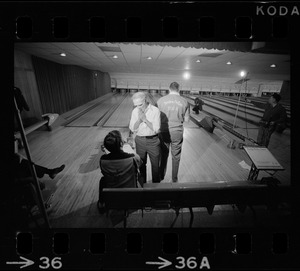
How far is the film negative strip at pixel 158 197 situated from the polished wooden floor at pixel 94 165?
24cm

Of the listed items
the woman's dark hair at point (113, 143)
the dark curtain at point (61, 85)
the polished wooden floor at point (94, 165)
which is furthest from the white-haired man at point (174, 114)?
the dark curtain at point (61, 85)

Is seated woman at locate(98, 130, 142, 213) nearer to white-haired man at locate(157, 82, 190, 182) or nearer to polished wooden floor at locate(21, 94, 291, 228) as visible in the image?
polished wooden floor at locate(21, 94, 291, 228)

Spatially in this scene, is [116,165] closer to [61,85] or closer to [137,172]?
[137,172]

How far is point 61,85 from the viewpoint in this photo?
8734 millimetres

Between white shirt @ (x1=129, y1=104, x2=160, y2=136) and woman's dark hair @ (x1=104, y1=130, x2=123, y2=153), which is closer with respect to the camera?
woman's dark hair @ (x1=104, y1=130, x2=123, y2=153)

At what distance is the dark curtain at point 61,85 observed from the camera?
273 inches

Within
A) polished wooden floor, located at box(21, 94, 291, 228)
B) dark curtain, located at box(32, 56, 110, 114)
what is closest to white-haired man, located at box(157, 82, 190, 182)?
polished wooden floor, located at box(21, 94, 291, 228)

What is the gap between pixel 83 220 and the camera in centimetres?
249

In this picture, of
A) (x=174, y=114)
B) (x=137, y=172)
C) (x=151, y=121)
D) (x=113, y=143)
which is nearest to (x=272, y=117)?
(x=174, y=114)

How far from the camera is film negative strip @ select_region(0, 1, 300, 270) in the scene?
2031 mm

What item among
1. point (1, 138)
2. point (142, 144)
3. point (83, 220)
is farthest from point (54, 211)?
point (142, 144)

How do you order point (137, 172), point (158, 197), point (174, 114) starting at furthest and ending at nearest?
point (174, 114)
point (137, 172)
point (158, 197)

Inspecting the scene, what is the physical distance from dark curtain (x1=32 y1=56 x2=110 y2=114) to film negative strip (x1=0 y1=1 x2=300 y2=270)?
4.94 m

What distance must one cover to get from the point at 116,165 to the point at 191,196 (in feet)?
2.53
